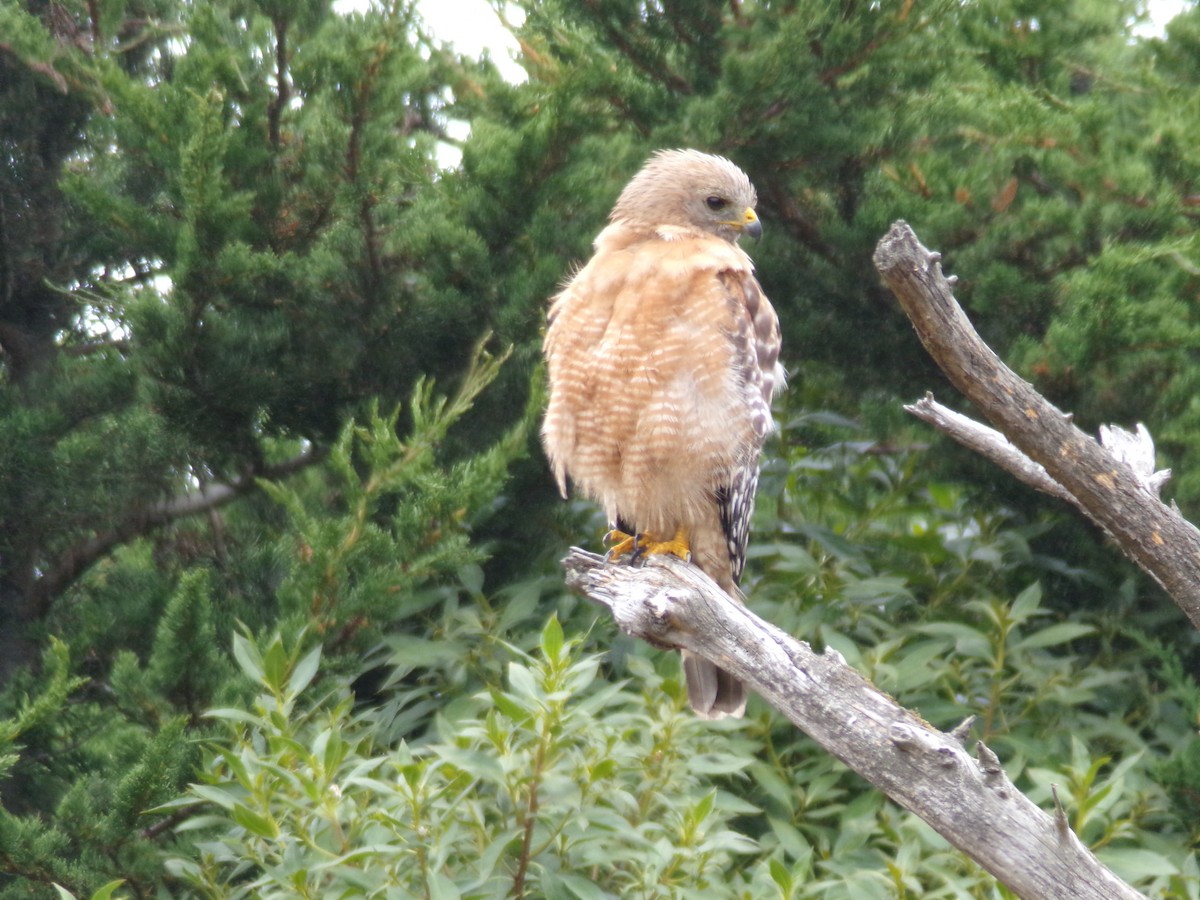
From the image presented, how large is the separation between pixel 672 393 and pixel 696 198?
0.73 m

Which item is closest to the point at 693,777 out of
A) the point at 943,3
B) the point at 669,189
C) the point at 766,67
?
the point at 669,189

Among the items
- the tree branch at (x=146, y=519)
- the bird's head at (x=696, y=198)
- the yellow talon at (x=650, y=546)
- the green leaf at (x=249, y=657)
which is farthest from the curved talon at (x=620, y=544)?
the tree branch at (x=146, y=519)

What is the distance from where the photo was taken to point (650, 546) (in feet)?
13.0

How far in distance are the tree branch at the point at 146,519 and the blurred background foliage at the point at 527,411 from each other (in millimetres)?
16

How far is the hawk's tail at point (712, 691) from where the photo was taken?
3729 millimetres

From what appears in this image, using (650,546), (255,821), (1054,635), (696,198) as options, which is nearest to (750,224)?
(696,198)

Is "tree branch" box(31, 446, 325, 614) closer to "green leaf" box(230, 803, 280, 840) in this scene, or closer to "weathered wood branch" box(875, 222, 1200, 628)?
"green leaf" box(230, 803, 280, 840)

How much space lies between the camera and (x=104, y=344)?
5203mm

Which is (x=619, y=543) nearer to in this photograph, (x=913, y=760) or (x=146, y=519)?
(x=913, y=760)

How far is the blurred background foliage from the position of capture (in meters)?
3.74

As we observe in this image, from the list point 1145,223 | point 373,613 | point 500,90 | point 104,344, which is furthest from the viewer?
point 104,344

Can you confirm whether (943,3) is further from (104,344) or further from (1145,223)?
(104,344)

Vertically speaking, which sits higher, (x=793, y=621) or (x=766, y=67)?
(x=766, y=67)

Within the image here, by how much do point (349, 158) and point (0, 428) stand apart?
1453 mm
